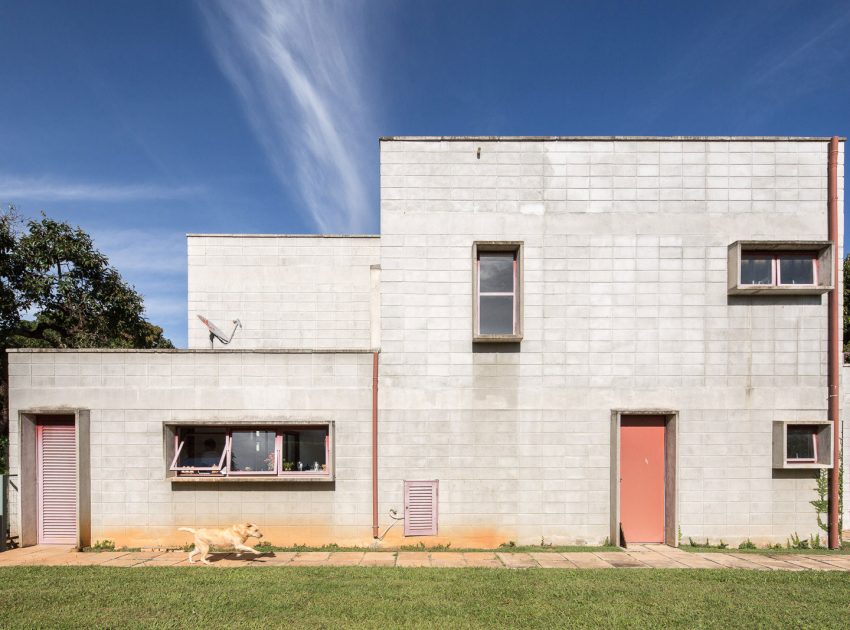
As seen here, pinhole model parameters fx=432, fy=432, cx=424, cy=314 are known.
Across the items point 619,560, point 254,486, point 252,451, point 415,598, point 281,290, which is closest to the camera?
point 415,598

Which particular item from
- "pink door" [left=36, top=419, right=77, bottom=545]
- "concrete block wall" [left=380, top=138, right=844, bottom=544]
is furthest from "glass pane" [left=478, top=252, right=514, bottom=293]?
"pink door" [left=36, top=419, right=77, bottom=545]

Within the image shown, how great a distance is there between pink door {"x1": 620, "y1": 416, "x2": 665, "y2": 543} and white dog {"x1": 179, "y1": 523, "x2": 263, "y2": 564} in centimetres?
683

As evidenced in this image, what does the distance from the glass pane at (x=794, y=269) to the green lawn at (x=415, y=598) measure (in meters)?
5.08

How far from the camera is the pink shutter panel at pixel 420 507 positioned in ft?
26.7

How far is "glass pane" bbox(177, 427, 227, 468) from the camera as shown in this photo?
326 inches

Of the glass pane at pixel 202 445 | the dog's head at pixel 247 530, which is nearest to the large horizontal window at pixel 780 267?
the dog's head at pixel 247 530

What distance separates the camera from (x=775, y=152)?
8.48m

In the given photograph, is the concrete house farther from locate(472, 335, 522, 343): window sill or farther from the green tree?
the green tree

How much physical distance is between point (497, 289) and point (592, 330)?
2.00 metres

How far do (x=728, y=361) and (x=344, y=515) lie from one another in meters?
7.96

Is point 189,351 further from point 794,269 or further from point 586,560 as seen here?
point 794,269

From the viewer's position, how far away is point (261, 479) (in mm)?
8031

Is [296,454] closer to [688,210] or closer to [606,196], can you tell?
[606,196]

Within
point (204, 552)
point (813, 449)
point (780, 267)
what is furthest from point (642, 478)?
point (204, 552)
